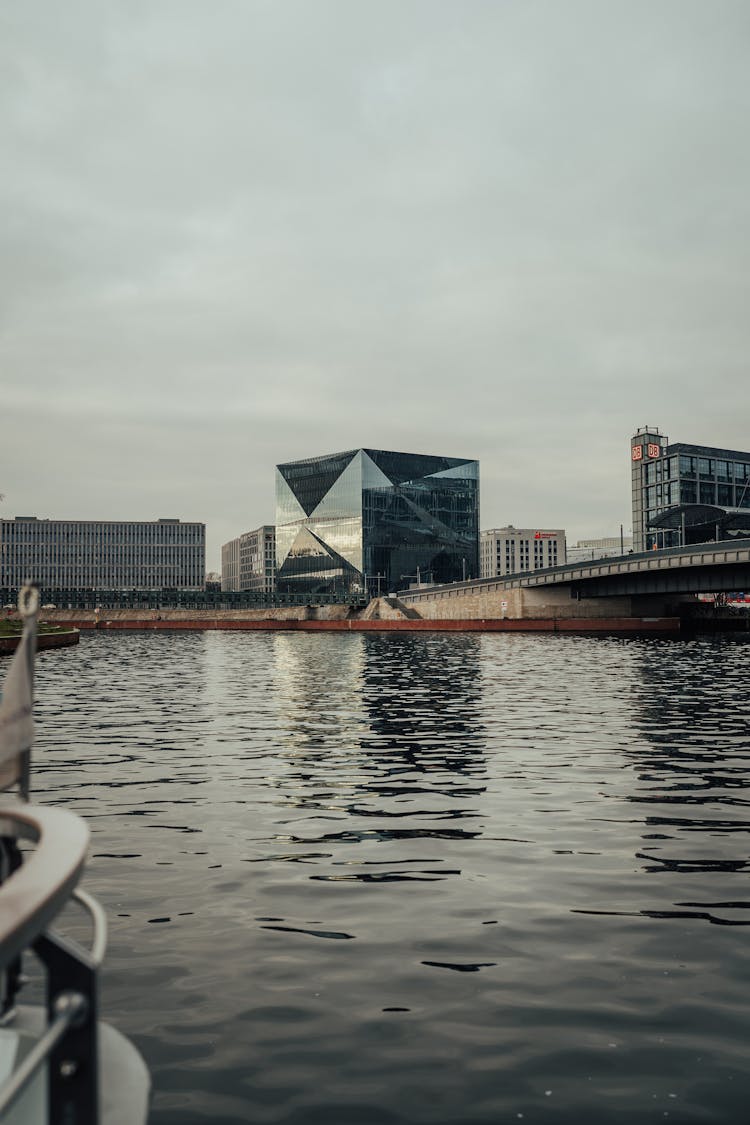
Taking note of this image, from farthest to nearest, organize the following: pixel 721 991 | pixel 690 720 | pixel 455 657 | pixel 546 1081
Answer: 1. pixel 455 657
2. pixel 690 720
3. pixel 721 991
4. pixel 546 1081

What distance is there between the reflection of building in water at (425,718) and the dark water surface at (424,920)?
0.65ft

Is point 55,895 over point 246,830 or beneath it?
over

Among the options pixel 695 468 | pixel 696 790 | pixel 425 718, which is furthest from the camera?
pixel 695 468

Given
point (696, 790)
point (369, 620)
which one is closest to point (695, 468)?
point (369, 620)

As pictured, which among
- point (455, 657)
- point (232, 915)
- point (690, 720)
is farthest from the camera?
point (455, 657)

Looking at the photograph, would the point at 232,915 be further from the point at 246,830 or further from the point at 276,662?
the point at 276,662

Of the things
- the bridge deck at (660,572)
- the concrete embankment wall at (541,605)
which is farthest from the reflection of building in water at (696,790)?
Result: the concrete embankment wall at (541,605)

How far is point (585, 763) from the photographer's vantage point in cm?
1988

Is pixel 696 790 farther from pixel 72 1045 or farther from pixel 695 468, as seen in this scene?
pixel 695 468

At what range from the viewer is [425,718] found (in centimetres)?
2848

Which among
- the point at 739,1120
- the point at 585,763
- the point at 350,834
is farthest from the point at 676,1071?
the point at 585,763

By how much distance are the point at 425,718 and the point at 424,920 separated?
18590 millimetres

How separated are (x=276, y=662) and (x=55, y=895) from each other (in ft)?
188

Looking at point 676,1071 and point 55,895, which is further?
point 676,1071
